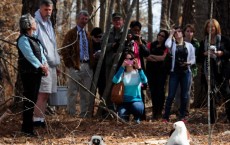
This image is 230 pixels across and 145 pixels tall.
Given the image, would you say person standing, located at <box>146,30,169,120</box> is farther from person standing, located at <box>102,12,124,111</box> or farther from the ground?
the ground

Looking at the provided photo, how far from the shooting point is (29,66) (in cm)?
803

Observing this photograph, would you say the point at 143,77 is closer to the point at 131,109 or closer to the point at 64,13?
the point at 131,109

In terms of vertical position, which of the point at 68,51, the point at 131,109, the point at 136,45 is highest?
the point at 136,45

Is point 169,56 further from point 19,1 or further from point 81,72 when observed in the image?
point 19,1

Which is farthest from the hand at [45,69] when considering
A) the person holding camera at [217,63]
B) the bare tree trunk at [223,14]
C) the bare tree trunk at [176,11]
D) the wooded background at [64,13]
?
the bare tree trunk at [176,11]

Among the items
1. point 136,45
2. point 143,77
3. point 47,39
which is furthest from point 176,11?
point 47,39

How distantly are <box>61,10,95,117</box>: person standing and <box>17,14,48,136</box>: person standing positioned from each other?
189cm

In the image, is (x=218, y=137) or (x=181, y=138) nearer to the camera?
(x=181, y=138)

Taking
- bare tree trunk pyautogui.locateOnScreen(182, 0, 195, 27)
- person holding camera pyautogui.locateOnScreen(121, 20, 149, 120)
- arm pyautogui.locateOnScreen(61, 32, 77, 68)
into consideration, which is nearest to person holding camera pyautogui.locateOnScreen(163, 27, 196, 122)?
person holding camera pyautogui.locateOnScreen(121, 20, 149, 120)

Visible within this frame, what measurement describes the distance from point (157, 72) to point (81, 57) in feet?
5.19

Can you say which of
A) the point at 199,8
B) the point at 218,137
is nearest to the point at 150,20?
the point at 199,8

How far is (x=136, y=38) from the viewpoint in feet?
33.8

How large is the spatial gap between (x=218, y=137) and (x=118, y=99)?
203 centimetres

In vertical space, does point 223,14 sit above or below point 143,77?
above
